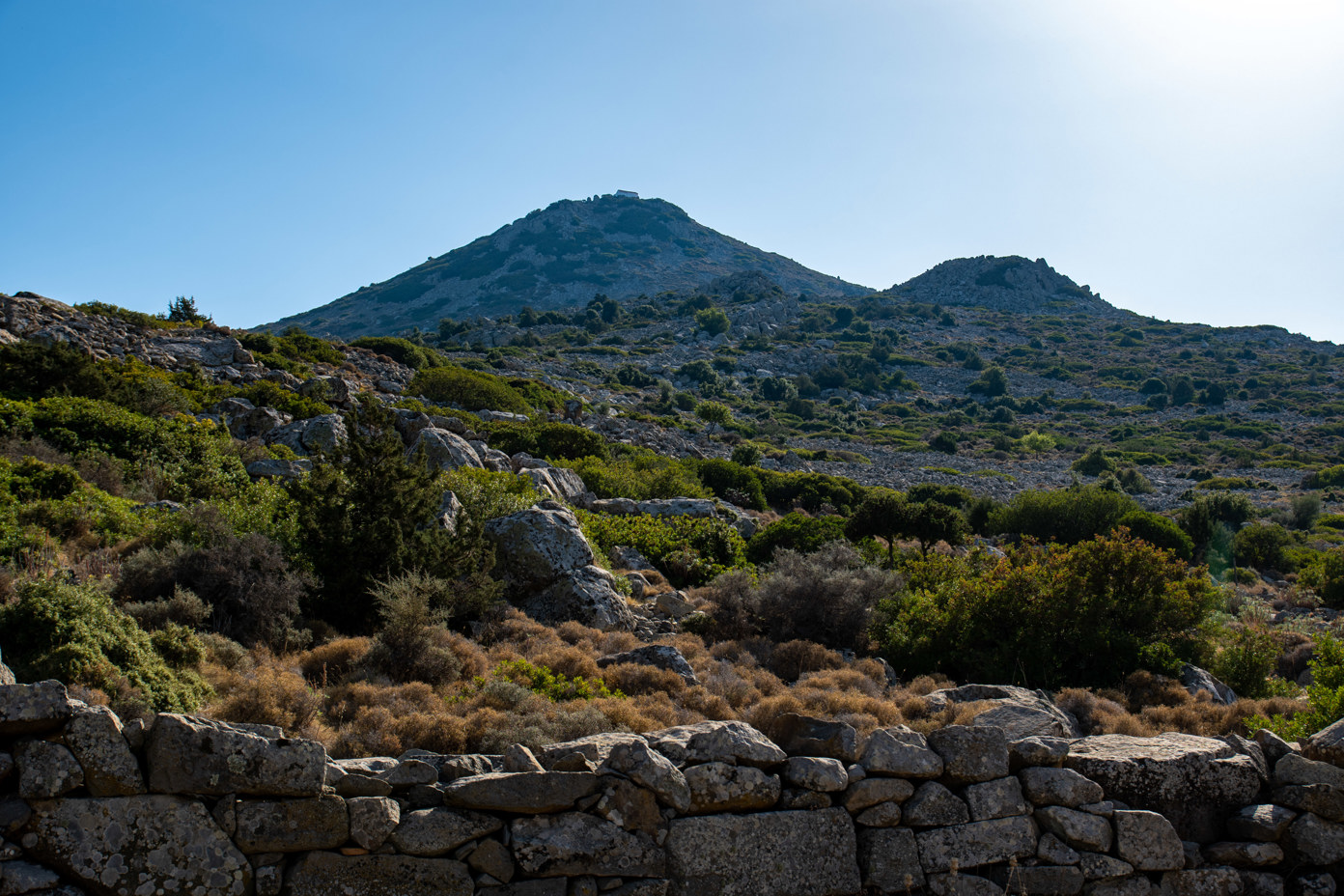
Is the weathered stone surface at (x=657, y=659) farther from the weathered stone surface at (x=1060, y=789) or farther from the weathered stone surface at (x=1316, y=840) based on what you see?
the weathered stone surface at (x=1316, y=840)

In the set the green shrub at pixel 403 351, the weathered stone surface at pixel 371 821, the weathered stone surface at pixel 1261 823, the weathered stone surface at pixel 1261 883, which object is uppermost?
the green shrub at pixel 403 351

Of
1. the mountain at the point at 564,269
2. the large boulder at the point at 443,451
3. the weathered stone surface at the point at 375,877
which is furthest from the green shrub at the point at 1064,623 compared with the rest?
the mountain at the point at 564,269

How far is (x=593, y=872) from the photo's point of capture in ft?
16.9

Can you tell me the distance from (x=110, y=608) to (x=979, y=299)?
375 ft

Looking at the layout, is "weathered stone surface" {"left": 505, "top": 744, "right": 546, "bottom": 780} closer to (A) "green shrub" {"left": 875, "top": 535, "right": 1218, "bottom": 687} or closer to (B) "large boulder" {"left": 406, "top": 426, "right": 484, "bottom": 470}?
(A) "green shrub" {"left": 875, "top": 535, "right": 1218, "bottom": 687}

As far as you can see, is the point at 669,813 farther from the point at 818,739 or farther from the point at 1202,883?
the point at 1202,883

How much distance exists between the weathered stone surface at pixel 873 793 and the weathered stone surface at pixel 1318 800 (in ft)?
9.70

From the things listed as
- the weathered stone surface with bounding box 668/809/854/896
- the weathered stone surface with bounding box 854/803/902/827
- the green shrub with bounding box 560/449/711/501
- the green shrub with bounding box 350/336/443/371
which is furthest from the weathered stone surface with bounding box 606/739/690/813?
the green shrub with bounding box 350/336/443/371

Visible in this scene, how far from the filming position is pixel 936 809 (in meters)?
5.79

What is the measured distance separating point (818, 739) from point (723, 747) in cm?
83

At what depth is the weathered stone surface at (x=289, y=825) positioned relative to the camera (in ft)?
15.7

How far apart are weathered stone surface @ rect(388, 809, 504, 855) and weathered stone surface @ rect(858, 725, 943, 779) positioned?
107 inches

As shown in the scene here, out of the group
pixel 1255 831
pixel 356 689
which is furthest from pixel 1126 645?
pixel 356 689

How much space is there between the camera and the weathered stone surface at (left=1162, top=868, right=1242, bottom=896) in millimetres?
5762
